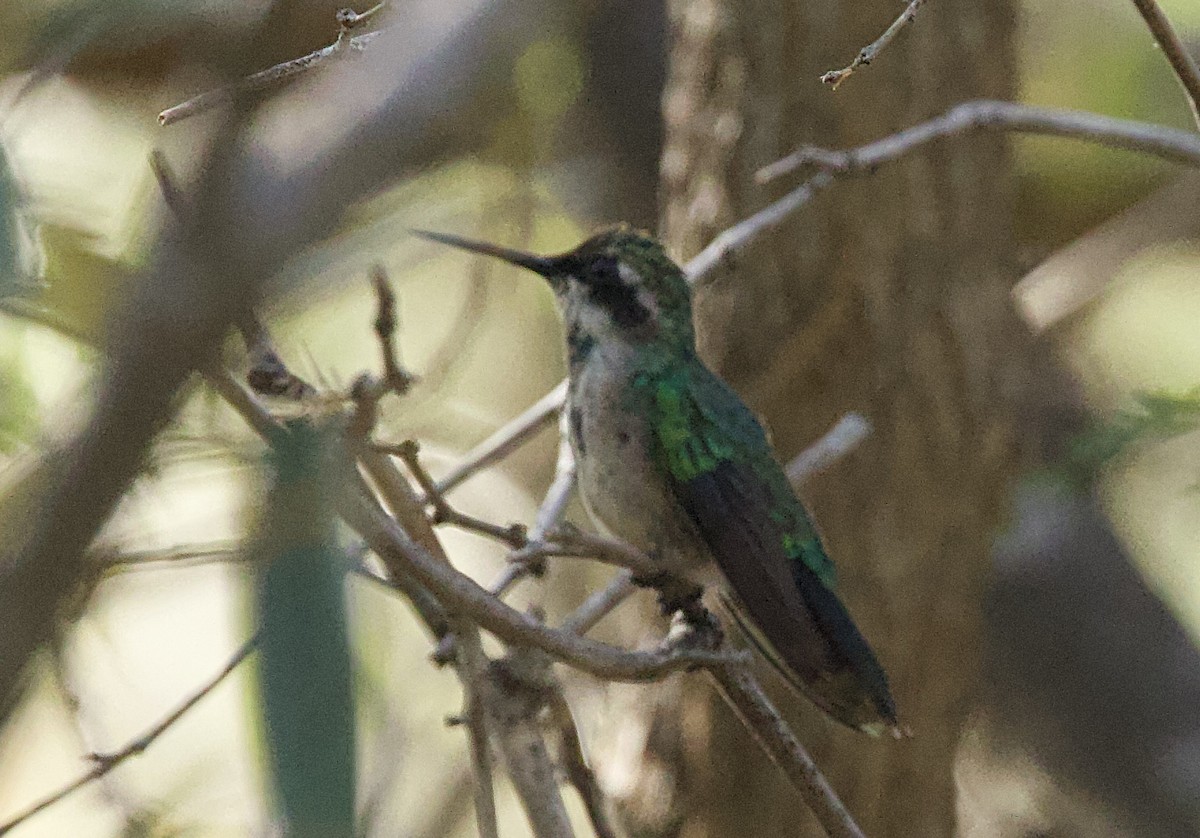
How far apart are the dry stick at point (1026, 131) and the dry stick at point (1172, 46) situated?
43 centimetres

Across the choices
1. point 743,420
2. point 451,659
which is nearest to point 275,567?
point 451,659

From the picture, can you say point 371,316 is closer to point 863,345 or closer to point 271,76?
point 271,76

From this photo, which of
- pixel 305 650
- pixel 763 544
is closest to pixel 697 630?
pixel 763 544

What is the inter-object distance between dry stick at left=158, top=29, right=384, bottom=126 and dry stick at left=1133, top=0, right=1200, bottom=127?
71 centimetres

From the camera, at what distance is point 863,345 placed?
125 inches

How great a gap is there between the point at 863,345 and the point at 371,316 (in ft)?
5.40

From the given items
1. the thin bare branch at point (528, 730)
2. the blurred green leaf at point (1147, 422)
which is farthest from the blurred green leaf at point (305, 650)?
the blurred green leaf at point (1147, 422)

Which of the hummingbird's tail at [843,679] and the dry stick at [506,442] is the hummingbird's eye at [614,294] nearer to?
the dry stick at [506,442]

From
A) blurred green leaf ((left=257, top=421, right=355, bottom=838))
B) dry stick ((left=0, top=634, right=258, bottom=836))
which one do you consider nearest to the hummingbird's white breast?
dry stick ((left=0, top=634, right=258, bottom=836))

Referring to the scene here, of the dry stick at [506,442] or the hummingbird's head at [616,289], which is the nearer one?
the dry stick at [506,442]

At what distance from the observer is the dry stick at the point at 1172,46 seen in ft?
4.36

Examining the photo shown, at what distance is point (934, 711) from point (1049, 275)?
1.57 m

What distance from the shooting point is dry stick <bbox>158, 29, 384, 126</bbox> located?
27.8 inches

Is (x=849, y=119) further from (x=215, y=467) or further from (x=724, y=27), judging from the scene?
(x=215, y=467)
